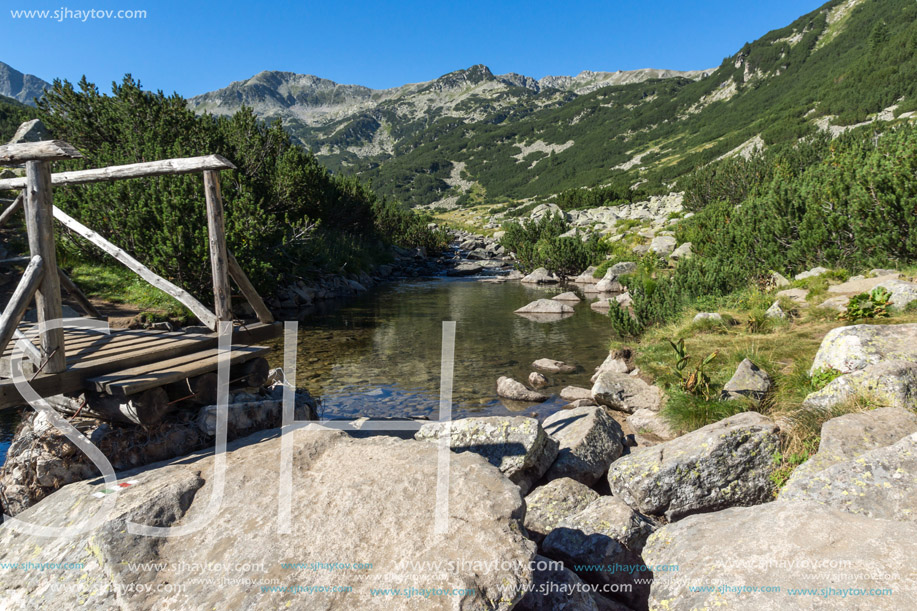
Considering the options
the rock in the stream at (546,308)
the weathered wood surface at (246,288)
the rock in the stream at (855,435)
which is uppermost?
the weathered wood surface at (246,288)

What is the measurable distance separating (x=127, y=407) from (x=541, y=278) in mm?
29580

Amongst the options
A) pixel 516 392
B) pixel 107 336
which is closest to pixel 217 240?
pixel 107 336

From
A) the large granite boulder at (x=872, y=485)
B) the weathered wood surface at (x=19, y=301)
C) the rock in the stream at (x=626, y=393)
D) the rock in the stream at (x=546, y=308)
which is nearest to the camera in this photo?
the large granite boulder at (x=872, y=485)

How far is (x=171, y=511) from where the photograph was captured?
3.64 metres

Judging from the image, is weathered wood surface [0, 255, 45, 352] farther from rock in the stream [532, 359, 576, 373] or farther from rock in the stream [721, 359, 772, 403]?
rock in the stream [532, 359, 576, 373]

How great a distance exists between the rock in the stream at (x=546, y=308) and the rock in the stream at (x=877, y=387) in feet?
48.6

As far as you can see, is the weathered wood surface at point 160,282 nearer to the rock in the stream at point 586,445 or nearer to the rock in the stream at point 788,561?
the rock in the stream at point 586,445

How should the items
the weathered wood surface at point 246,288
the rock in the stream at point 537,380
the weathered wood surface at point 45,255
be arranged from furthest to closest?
1. the rock in the stream at point 537,380
2. the weathered wood surface at point 246,288
3. the weathered wood surface at point 45,255

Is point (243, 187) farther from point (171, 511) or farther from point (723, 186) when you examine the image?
point (723, 186)

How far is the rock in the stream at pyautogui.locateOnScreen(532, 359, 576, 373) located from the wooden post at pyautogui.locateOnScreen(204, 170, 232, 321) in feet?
27.6

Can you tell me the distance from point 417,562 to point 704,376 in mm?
6413

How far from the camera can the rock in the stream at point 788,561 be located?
2.64 m

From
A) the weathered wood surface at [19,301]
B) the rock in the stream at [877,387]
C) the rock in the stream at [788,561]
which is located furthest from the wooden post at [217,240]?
the rock in the stream at [877,387]

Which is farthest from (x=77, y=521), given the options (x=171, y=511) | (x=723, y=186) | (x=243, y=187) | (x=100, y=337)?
(x=723, y=186)
